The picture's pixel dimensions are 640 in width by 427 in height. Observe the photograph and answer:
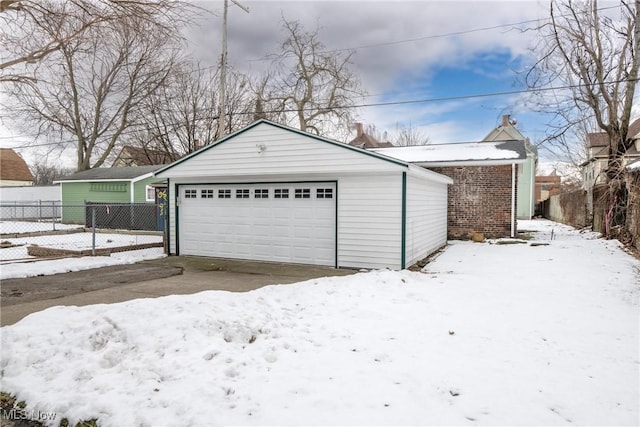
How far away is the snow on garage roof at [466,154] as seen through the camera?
15.3 m

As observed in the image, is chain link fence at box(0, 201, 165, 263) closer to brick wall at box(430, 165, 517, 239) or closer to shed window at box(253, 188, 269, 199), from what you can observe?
shed window at box(253, 188, 269, 199)

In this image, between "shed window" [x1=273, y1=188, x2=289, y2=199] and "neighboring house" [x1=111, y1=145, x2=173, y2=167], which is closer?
"shed window" [x1=273, y1=188, x2=289, y2=199]

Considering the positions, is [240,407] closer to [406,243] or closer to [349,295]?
[349,295]

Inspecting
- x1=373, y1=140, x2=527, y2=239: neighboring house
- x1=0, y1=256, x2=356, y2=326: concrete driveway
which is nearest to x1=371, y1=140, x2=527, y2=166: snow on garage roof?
x1=373, y1=140, x2=527, y2=239: neighboring house

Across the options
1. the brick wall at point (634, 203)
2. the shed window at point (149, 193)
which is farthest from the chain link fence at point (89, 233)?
the brick wall at point (634, 203)

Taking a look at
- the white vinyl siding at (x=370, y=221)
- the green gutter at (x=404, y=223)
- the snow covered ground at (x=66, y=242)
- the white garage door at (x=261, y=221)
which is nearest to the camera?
the green gutter at (x=404, y=223)

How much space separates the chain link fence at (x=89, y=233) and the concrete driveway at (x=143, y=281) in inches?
103

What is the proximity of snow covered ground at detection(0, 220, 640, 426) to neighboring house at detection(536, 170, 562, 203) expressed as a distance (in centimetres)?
4793

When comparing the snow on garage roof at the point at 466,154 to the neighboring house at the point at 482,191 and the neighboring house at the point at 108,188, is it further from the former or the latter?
the neighboring house at the point at 108,188

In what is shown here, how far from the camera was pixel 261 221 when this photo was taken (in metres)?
10.9

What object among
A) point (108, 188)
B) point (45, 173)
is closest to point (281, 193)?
A: point (108, 188)

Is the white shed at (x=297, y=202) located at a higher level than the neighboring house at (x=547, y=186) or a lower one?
lower

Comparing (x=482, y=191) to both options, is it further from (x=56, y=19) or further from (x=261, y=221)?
(x=56, y=19)

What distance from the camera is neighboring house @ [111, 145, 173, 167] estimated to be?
27.8 metres
